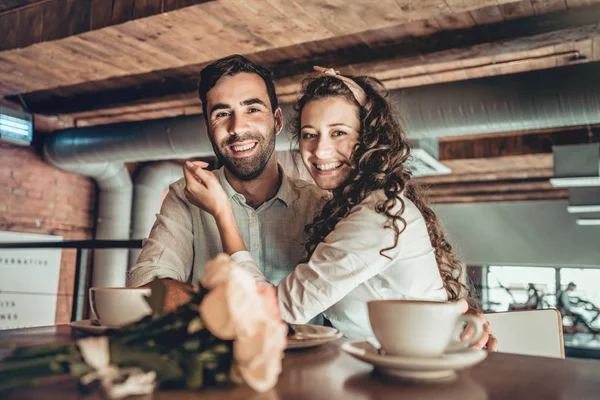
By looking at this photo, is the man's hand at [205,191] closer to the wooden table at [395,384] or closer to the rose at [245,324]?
the wooden table at [395,384]

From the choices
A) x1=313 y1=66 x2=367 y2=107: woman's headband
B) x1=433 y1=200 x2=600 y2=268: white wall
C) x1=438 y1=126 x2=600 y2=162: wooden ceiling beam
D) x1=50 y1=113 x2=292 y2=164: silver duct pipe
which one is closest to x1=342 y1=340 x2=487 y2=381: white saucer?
x1=313 y1=66 x2=367 y2=107: woman's headband

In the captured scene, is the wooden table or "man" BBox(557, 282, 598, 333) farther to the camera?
"man" BBox(557, 282, 598, 333)

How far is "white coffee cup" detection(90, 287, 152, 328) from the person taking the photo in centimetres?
75

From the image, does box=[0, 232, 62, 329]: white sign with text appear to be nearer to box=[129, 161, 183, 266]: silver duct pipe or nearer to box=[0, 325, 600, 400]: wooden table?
box=[129, 161, 183, 266]: silver duct pipe

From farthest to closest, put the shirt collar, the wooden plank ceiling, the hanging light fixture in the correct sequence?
the hanging light fixture → the wooden plank ceiling → the shirt collar

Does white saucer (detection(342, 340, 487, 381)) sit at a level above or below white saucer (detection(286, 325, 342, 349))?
below

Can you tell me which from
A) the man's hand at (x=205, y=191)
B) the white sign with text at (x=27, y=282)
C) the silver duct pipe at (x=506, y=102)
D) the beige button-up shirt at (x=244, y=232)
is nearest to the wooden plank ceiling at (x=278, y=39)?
the silver duct pipe at (x=506, y=102)

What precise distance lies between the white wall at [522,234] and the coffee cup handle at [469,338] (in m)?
8.32

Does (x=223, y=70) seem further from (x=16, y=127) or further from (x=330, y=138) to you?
(x=16, y=127)

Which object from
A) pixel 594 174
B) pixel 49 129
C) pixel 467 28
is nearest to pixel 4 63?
pixel 49 129

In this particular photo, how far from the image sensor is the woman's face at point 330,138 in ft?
4.65

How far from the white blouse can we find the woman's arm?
55mm

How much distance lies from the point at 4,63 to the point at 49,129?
2.13 m

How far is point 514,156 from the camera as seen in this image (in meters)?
5.65
